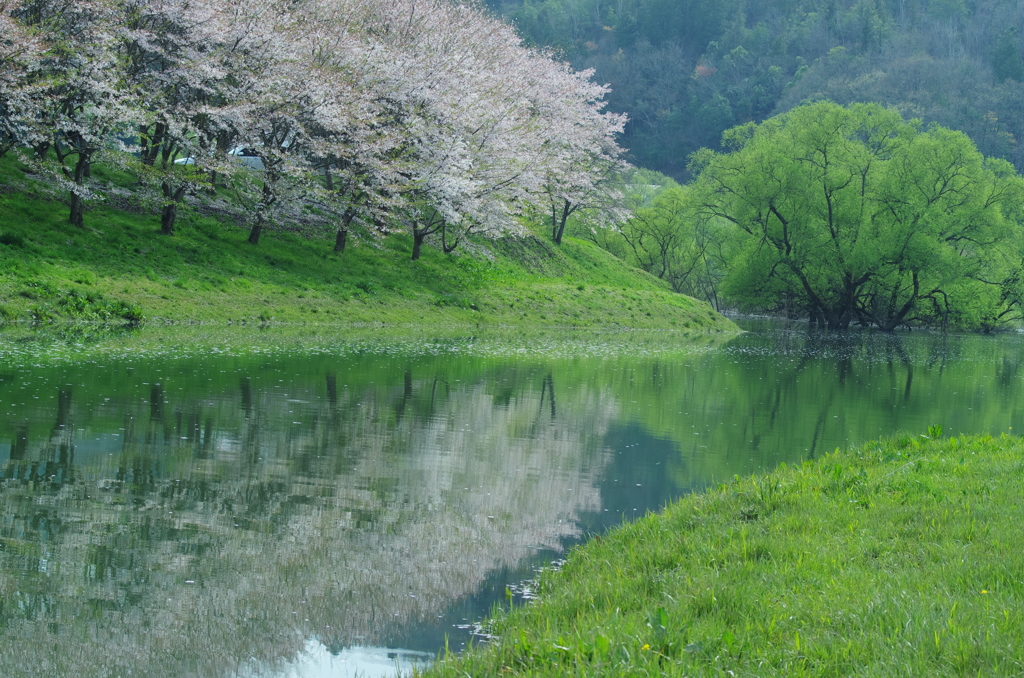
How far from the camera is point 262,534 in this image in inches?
299

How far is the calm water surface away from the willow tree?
34.7 meters

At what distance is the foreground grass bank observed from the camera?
4.39m

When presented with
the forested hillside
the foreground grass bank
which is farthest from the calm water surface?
the forested hillside

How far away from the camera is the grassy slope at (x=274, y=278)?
26875 millimetres

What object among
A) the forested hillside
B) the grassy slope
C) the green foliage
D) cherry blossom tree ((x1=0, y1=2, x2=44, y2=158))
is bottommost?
the grassy slope

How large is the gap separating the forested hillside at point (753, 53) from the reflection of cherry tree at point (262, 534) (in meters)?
122

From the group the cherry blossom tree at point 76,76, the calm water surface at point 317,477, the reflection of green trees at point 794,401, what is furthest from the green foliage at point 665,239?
the calm water surface at point 317,477

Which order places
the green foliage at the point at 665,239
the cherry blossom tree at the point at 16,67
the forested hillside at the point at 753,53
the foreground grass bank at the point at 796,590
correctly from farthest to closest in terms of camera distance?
the forested hillside at the point at 753,53 < the green foliage at the point at 665,239 < the cherry blossom tree at the point at 16,67 < the foreground grass bank at the point at 796,590

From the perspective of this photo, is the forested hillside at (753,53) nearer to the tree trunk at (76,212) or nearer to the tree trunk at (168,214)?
the tree trunk at (168,214)

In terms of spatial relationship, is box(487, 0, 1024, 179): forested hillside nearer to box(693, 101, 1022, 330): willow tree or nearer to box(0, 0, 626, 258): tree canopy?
box(693, 101, 1022, 330): willow tree

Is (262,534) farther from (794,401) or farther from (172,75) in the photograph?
(172,75)

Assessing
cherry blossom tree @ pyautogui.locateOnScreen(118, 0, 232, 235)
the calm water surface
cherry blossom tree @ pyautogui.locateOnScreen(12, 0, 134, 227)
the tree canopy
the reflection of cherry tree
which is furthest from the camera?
cherry blossom tree @ pyautogui.locateOnScreen(118, 0, 232, 235)

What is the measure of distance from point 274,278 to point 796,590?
98.2ft

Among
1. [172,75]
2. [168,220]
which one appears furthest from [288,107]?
[168,220]
